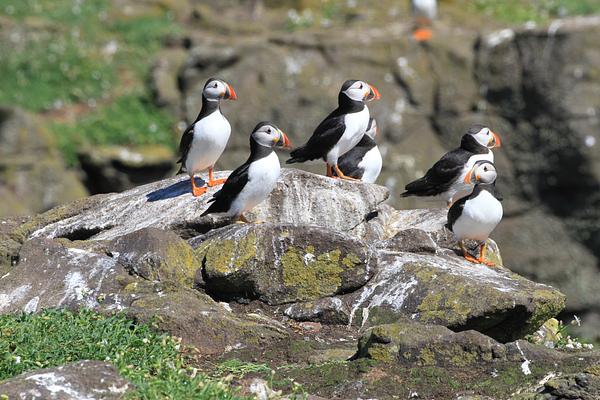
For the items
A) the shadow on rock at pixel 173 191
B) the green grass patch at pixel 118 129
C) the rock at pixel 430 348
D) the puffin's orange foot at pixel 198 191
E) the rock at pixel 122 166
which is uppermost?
the puffin's orange foot at pixel 198 191

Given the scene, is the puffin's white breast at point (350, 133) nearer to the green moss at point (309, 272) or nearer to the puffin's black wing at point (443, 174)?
the puffin's black wing at point (443, 174)

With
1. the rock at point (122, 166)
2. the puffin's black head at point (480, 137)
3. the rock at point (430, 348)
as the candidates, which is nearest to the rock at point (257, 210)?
the puffin's black head at point (480, 137)

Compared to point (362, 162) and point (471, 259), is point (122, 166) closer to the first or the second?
point (362, 162)

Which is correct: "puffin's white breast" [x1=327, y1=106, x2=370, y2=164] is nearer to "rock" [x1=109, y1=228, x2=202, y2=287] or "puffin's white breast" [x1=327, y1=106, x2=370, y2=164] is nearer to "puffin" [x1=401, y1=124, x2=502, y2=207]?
"puffin" [x1=401, y1=124, x2=502, y2=207]

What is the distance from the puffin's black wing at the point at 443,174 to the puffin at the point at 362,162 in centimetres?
53

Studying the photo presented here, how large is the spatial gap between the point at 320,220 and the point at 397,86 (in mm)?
8131

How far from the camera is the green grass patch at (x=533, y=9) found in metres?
18.8

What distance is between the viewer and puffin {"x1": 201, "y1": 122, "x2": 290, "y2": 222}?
8422 millimetres

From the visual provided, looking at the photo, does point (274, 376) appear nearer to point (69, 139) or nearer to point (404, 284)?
point (404, 284)

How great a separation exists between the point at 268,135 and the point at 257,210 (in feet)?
2.31

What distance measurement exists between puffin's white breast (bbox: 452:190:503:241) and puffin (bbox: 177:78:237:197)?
2.12 metres

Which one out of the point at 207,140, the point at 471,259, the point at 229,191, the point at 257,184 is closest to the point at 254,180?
the point at 257,184

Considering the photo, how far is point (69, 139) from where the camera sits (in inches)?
678

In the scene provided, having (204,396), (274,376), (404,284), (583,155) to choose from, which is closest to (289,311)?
(404,284)
